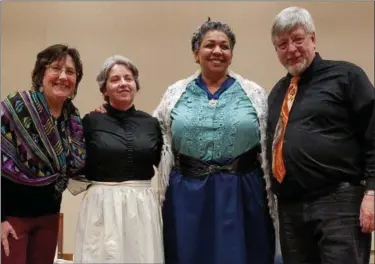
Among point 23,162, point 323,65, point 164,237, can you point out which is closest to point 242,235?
point 164,237

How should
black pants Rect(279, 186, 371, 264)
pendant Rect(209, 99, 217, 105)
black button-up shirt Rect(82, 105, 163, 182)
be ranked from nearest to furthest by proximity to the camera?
black pants Rect(279, 186, 371, 264)
black button-up shirt Rect(82, 105, 163, 182)
pendant Rect(209, 99, 217, 105)

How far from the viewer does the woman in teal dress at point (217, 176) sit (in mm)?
2129

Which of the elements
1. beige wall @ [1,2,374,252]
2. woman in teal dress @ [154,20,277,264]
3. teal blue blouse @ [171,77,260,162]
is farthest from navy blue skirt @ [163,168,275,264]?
beige wall @ [1,2,374,252]

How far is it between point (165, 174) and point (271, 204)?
49 cm

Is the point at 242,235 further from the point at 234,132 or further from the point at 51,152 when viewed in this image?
the point at 51,152

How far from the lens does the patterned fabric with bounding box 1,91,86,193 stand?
1.96 m

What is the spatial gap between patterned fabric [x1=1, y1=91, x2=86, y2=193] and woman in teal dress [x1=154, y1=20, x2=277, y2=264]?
0.43 m

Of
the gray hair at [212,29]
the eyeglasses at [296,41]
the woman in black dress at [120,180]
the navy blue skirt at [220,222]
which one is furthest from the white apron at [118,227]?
the eyeglasses at [296,41]

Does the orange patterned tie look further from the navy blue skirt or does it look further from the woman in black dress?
the woman in black dress

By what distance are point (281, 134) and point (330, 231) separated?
16.0 inches

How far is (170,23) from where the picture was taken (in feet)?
14.2

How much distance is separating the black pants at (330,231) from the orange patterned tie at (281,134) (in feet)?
0.46

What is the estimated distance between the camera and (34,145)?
199 centimetres

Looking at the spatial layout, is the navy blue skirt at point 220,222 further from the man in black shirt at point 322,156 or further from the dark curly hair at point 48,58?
the dark curly hair at point 48,58
